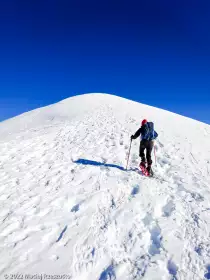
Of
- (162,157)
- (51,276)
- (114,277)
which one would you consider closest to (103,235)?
(114,277)

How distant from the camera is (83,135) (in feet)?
56.9

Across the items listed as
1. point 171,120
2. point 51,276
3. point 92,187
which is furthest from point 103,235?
point 171,120

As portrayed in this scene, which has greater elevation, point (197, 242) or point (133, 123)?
point (133, 123)

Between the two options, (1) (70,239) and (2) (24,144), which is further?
(2) (24,144)

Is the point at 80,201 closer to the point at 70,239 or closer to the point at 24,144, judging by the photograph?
the point at 70,239

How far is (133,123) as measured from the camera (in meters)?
21.7

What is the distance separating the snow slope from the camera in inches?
190

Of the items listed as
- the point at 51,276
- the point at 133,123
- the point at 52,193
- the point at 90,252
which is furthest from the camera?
the point at 133,123

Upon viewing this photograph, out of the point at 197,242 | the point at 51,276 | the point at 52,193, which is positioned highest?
the point at 52,193

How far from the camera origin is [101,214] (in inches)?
263

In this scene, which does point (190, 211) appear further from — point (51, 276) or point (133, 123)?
point (133, 123)

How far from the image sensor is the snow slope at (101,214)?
4816mm

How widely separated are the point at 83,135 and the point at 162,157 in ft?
21.6

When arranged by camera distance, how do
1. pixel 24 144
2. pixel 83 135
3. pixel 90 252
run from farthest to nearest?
pixel 83 135
pixel 24 144
pixel 90 252
